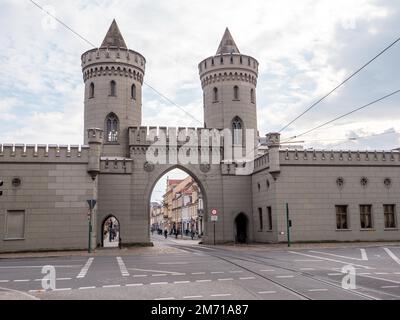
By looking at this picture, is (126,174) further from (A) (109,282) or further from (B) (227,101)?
(A) (109,282)

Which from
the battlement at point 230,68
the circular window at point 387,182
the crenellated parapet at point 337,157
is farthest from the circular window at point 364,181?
the battlement at point 230,68

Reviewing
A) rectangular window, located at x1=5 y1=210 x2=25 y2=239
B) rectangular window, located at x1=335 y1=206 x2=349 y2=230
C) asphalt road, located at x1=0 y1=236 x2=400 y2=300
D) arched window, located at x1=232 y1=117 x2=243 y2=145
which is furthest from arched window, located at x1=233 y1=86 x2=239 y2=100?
asphalt road, located at x1=0 y1=236 x2=400 y2=300

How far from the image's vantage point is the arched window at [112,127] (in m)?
39.3

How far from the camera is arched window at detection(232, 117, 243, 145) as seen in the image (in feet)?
136

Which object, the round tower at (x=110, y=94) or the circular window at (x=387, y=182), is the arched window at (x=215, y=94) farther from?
the circular window at (x=387, y=182)

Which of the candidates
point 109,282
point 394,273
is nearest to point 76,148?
point 109,282

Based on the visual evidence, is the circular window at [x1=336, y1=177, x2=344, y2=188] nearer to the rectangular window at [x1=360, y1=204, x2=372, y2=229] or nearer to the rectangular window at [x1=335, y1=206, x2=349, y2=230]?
the rectangular window at [x1=335, y1=206, x2=349, y2=230]

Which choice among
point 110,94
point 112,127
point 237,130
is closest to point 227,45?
point 237,130

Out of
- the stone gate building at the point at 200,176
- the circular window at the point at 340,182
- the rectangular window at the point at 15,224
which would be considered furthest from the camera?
the circular window at the point at 340,182

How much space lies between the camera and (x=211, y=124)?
42438 millimetres

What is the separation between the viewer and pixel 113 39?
4044cm

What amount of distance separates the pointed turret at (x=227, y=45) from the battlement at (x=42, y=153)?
1916 cm

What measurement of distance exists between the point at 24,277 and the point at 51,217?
1533cm

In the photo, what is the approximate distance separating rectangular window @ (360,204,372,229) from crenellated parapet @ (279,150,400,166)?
3.32m
